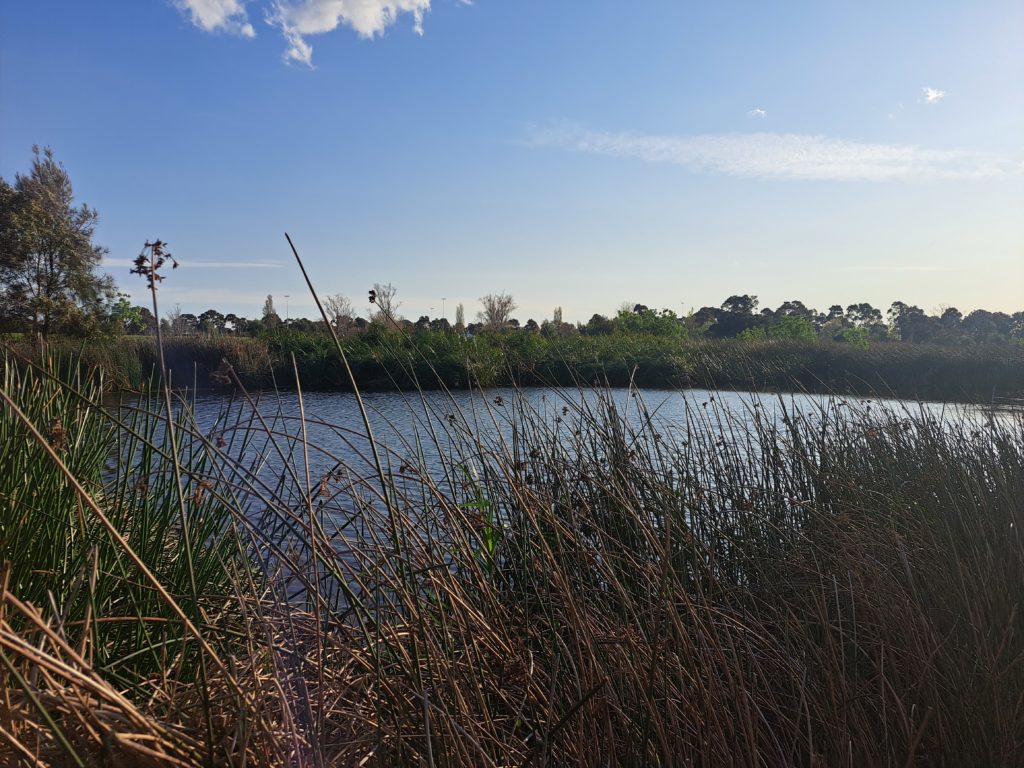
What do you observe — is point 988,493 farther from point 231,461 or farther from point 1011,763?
point 231,461

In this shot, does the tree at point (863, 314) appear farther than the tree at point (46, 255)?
Yes

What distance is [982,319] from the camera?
99.2ft

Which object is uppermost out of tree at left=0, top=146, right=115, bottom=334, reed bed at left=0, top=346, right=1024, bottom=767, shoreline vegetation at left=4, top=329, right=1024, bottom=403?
tree at left=0, top=146, right=115, bottom=334

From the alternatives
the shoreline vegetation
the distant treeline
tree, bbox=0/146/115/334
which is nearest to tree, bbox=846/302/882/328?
the distant treeline

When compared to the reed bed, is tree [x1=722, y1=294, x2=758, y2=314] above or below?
above

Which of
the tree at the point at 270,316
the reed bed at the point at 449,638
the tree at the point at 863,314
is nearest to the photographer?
the reed bed at the point at 449,638

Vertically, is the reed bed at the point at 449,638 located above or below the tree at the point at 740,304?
below

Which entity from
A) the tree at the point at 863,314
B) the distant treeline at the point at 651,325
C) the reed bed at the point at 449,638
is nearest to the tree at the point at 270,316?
the distant treeline at the point at 651,325

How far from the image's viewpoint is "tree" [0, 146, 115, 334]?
19094mm

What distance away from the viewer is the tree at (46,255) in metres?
19.1

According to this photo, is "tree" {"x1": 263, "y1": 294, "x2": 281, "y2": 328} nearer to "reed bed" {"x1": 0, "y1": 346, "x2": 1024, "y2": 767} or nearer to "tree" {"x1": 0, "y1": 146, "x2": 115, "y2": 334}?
"tree" {"x1": 0, "y1": 146, "x2": 115, "y2": 334}

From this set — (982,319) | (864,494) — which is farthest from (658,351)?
(982,319)

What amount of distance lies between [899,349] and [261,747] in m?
20.1

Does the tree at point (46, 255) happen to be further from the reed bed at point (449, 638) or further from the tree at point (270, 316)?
the reed bed at point (449, 638)
